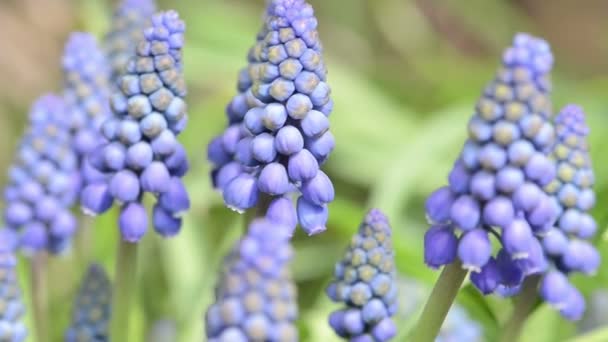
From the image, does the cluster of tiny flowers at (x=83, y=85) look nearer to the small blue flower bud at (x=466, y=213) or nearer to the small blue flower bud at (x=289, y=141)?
the small blue flower bud at (x=289, y=141)

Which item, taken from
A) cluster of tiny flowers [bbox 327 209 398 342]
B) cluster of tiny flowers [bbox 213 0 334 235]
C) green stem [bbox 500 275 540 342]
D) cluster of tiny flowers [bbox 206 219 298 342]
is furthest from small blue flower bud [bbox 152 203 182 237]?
green stem [bbox 500 275 540 342]

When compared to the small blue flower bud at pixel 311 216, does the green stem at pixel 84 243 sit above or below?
below

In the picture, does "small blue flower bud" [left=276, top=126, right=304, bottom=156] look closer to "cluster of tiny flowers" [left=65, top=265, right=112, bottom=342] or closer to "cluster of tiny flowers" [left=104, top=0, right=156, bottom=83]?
"cluster of tiny flowers" [left=65, top=265, right=112, bottom=342]

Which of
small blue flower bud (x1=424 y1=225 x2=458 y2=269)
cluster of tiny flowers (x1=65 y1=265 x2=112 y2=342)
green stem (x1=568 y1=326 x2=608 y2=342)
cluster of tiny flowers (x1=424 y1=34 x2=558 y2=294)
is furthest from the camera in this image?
green stem (x1=568 y1=326 x2=608 y2=342)

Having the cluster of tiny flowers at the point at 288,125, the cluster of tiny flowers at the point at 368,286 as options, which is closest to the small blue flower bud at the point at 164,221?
the cluster of tiny flowers at the point at 288,125

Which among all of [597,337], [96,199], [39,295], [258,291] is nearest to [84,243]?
[39,295]

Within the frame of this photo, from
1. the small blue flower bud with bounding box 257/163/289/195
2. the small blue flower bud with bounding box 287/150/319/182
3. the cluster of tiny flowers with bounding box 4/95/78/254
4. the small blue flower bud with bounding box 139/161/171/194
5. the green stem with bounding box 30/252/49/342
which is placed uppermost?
the small blue flower bud with bounding box 287/150/319/182
